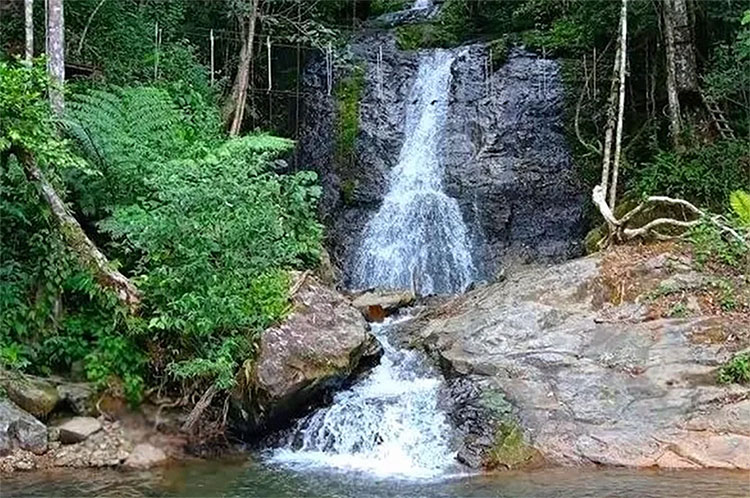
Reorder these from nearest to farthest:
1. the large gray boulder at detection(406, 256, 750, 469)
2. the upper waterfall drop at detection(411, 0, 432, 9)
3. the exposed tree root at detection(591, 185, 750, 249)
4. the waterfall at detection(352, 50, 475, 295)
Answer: the large gray boulder at detection(406, 256, 750, 469), the exposed tree root at detection(591, 185, 750, 249), the waterfall at detection(352, 50, 475, 295), the upper waterfall drop at detection(411, 0, 432, 9)

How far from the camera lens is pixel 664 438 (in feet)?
23.6

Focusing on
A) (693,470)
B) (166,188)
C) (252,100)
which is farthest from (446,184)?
(693,470)

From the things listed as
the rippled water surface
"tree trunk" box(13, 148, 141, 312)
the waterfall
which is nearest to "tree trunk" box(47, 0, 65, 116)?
"tree trunk" box(13, 148, 141, 312)

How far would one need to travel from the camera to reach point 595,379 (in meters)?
8.09

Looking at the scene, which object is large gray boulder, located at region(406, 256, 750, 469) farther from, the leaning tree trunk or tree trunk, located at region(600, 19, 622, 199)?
the leaning tree trunk

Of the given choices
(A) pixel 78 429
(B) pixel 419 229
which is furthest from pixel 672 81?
(A) pixel 78 429

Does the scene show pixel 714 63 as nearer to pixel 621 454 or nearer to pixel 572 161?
pixel 572 161

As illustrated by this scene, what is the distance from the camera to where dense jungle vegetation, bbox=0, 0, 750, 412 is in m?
8.14

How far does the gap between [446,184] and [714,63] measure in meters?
5.38

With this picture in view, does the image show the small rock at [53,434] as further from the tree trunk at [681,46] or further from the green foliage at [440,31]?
the green foliage at [440,31]

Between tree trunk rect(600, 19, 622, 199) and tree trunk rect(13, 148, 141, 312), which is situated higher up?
tree trunk rect(600, 19, 622, 199)

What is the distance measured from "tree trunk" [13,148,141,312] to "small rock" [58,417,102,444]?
3.96ft

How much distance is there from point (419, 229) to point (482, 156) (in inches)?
87.9

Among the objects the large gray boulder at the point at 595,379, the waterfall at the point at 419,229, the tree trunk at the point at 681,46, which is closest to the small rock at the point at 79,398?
the large gray boulder at the point at 595,379
